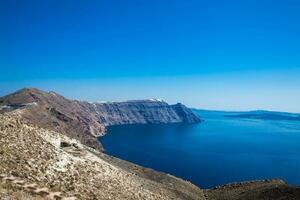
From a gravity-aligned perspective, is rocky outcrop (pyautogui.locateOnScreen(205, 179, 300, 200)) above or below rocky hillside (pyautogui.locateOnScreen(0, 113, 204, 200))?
below

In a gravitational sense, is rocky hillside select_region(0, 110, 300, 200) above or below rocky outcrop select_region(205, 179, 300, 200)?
above

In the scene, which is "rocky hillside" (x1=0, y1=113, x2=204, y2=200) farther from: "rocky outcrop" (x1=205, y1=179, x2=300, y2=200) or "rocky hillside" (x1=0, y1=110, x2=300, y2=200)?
"rocky outcrop" (x1=205, y1=179, x2=300, y2=200)

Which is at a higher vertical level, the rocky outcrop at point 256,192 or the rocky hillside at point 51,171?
the rocky hillside at point 51,171

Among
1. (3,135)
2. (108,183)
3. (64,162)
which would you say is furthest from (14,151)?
(108,183)

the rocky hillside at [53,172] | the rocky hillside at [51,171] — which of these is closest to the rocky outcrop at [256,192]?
the rocky hillside at [53,172]

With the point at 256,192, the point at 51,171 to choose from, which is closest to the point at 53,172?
the point at 51,171

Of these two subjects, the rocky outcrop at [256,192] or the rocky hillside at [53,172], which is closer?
the rocky hillside at [53,172]

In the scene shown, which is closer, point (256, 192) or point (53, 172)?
point (53, 172)

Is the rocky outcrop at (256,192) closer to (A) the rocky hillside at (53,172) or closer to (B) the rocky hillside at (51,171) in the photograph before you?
(A) the rocky hillside at (53,172)

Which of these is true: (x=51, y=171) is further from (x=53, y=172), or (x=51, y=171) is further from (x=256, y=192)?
(x=256, y=192)

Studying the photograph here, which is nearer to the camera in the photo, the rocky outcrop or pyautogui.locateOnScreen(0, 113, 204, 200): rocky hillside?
pyautogui.locateOnScreen(0, 113, 204, 200): rocky hillside

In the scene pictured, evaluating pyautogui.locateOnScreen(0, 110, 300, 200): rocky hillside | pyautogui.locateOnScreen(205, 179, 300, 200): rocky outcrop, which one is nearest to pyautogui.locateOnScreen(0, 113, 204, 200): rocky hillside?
pyautogui.locateOnScreen(0, 110, 300, 200): rocky hillside

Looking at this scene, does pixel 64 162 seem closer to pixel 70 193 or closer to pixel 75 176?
pixel 75 176
